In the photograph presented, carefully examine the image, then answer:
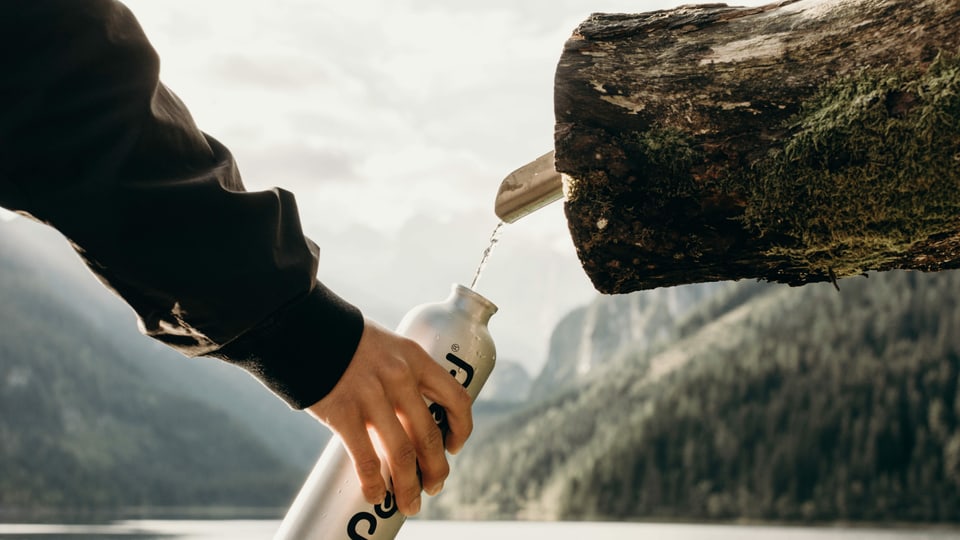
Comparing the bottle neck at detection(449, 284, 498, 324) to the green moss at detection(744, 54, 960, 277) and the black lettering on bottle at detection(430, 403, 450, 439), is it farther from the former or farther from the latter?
the green moss at detection(744, 54, 960, 277)

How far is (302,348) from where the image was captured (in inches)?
68.4

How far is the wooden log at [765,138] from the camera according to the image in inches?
82.9

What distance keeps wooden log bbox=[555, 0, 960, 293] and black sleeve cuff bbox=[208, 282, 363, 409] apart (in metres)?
0.84

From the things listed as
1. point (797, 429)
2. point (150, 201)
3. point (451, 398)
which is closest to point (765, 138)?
point (451, 398)

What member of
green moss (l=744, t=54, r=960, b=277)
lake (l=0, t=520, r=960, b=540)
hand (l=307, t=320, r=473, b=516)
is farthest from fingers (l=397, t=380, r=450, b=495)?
lake (l=0, t=520, r=960, b=540)

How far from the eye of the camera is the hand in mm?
1812

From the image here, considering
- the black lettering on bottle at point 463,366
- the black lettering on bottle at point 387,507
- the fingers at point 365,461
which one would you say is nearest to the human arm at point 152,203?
the fingers at point 365,461

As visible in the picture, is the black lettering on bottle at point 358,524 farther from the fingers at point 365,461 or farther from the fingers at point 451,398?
the fingers at point 451,398

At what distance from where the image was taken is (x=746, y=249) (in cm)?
232

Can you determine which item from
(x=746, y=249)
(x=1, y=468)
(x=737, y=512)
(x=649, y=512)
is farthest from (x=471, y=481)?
(x=746, y=249)

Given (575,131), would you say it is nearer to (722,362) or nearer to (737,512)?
(737,512)

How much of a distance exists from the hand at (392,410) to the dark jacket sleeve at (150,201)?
0.06 m

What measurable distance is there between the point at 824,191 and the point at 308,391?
53.9 inches

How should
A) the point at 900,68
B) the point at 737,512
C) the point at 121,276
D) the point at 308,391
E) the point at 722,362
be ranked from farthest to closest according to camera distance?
the point at 722,362 → the point at 737,512 → the point at 900,68 → the point at 308,391 → the point at 121,276
